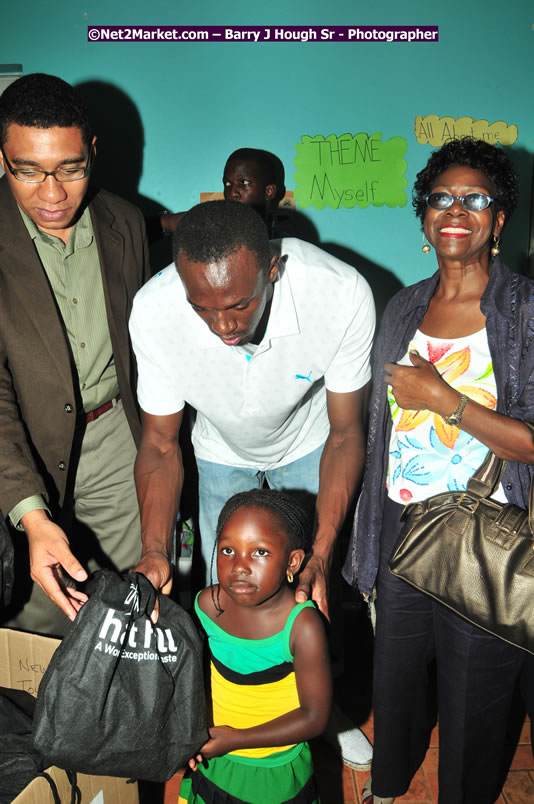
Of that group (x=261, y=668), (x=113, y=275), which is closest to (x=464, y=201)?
(x=113, y=275)

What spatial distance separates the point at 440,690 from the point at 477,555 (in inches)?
19.8

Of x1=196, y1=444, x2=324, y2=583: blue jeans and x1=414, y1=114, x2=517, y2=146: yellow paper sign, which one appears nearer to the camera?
x1=196, y1=444, x2=324, y2=583: blue jeans

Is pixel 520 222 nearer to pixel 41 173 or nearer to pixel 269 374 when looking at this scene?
pixel 269 374

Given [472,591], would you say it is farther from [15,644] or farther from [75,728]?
[15,644]

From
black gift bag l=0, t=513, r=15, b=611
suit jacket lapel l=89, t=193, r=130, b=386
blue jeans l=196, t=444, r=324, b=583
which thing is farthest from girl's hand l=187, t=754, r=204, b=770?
suit jacket lapel l=89, t=193, r=130, b=386

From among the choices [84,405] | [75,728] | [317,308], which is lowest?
[75,728]

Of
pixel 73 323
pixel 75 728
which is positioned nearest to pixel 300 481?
pixel 73 323

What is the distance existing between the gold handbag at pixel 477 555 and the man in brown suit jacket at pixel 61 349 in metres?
0.88

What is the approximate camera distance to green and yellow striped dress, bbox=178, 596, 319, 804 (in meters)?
1.76

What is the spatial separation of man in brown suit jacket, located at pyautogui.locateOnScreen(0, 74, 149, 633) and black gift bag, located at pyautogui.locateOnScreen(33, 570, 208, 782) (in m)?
A: 0.17

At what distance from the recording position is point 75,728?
1.52m

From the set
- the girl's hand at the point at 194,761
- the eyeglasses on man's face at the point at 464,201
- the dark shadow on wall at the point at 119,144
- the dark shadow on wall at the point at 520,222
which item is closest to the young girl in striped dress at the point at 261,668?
the girl's hand at the point at 194,761

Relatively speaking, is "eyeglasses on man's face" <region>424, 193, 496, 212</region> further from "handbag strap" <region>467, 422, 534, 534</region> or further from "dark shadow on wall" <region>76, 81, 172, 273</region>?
"dark shadow on wall" <region>76, 81, 172, 273</region>

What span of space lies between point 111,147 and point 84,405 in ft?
5.32
